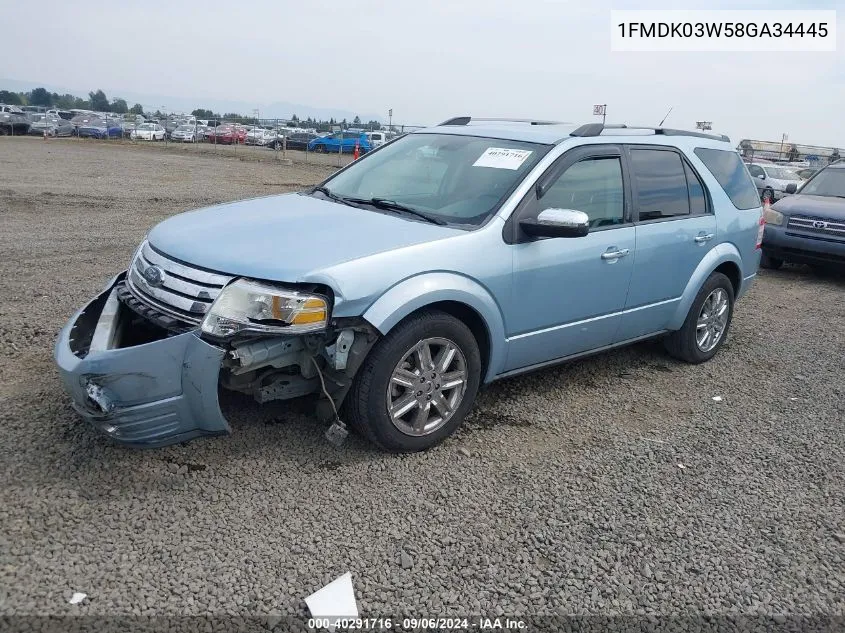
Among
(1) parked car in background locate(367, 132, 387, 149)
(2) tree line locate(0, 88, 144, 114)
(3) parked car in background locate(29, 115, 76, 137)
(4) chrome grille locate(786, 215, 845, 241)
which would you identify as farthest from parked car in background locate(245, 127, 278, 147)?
(2) tree line locate(0, 88, 144, 114)

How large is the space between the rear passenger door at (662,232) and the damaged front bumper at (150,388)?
2881 millimetres

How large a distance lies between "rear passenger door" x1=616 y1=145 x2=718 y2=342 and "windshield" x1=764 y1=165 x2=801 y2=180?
790 inches

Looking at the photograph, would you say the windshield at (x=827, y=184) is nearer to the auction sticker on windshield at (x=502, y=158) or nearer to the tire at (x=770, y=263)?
the tire at (x=770, y=263)

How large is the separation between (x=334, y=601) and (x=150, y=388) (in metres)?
1.25

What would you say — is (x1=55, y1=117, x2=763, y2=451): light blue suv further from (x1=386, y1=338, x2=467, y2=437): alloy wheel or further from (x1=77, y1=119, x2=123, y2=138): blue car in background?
(x1=77, y1=119, x2=123, y2=138): blue car in background

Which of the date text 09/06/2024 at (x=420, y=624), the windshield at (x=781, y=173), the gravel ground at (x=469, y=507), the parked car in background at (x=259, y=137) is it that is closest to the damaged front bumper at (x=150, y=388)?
the gravel ground at (x=469, y=507)

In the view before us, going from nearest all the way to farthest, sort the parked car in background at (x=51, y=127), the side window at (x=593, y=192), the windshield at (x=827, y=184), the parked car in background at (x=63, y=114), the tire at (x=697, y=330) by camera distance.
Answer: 1. the side window at (x=593, y=192)
2. the tire at (x=697, y=330)
3. the windshield at (x=827, y=184)
4. the parked car in background at (x=51, y=127)
5. the parked car in background at (x=63, y=114)

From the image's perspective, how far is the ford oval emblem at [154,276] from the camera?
Result: 3598 millimetres

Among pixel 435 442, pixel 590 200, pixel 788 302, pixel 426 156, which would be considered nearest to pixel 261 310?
pixel 435 442

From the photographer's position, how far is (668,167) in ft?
17.2

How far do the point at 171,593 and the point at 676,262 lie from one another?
13.0ft

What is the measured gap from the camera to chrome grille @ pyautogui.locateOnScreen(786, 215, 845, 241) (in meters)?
9.21

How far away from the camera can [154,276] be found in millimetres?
3627

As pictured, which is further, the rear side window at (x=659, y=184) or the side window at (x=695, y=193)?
the side window at (x=695, y=193)
